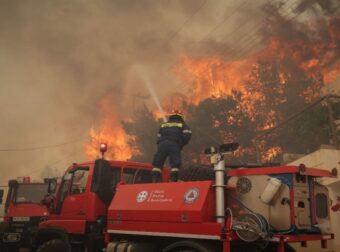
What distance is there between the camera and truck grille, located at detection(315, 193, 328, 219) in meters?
6.21

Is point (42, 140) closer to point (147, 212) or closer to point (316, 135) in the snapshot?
point (316, 135)

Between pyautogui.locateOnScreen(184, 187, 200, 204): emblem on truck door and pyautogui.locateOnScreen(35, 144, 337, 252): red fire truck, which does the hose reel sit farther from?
pyautogui.locateOnScreen(184, 187, 200, 204): emblem on truck door

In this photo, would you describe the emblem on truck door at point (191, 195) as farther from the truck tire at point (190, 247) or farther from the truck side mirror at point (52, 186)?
the truck side mirror at point (52, 186)

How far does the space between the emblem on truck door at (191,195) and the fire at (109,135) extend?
86.3 ft

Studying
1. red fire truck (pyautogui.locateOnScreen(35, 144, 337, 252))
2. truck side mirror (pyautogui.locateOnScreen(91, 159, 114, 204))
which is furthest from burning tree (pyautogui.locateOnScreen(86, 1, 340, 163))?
red fire truck (pyautogui.locateOnScreen(35, 144, 337, 252))

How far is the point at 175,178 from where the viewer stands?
24.7ft

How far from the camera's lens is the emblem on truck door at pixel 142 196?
664 centimetres

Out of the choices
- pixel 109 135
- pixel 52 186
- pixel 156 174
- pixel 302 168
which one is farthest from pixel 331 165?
pixel 109 135

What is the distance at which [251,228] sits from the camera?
5.39 metres

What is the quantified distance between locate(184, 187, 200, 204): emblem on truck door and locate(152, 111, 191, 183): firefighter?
1.72 meters

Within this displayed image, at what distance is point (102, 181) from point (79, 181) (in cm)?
81

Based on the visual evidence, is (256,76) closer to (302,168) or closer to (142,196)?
(142,196)

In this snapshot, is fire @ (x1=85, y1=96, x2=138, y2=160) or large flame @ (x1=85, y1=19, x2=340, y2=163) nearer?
large flame @ (x1=85, y1=19, x2=340, y2=163)

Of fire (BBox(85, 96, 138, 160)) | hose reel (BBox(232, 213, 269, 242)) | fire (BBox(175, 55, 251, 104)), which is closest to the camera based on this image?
hose reel (BBox(232, 213, 269, 242))
